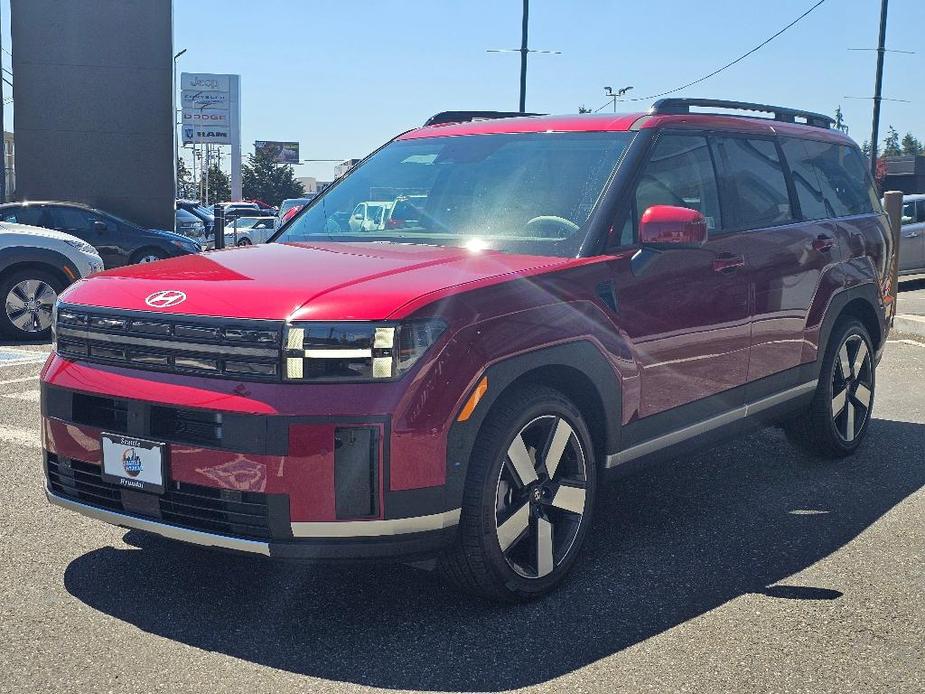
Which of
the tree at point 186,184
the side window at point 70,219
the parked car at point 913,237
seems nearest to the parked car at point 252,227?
the side window at point 70,219

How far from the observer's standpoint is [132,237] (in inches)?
730

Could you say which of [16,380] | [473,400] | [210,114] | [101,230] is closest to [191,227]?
[101,230]

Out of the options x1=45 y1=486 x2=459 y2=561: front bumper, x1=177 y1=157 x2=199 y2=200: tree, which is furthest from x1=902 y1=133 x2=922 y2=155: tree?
x1=45 y1=486 x2=459 y2=561: front bumper

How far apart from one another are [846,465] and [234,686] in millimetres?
4075

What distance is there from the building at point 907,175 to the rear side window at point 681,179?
222 ft

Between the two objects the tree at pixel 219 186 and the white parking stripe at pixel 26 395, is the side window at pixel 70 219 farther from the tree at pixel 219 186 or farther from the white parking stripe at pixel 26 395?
the tree at pixel 219 186

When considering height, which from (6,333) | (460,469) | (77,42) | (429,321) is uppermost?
(77,42)

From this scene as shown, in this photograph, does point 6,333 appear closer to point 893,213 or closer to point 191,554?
point 191,554

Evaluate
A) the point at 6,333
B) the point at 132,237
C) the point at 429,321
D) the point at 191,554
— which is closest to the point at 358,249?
the point at 429,321

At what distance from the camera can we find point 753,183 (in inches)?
213

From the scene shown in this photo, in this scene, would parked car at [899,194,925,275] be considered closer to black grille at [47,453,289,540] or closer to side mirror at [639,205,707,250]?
side mirror at [639,205,707,250]

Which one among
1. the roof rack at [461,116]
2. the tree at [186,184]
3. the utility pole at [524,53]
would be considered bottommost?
the tree at [186,184]

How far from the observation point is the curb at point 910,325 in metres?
12.6

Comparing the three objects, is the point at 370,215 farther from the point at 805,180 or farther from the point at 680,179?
the point at 805,180
